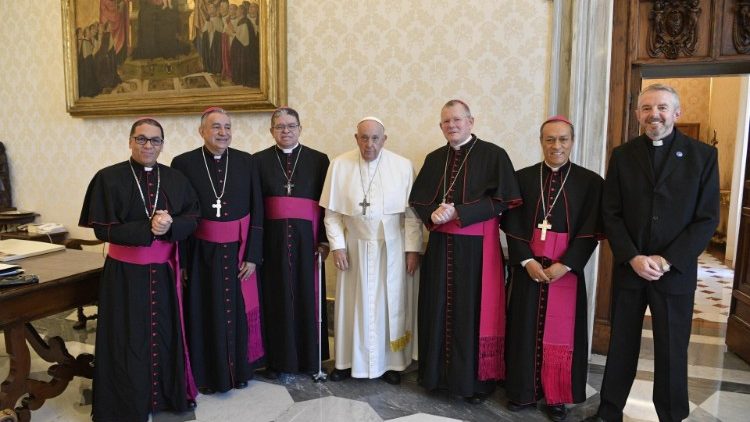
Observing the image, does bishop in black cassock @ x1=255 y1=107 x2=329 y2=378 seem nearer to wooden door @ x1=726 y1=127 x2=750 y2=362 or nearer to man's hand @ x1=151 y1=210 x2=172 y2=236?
man's hand @ x1=151 y1=210 x2=172 y2=236

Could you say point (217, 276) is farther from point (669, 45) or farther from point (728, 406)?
point (669, 45)

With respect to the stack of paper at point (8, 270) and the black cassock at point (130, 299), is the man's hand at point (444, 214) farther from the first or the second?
the stack of paper at point (8, 270)

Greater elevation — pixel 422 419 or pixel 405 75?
pixel 405 75

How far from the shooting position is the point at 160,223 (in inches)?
104

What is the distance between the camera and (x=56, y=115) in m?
5.54

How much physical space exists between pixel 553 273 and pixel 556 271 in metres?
0.02

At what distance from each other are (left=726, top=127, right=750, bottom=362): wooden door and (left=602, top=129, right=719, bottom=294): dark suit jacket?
1.76 m

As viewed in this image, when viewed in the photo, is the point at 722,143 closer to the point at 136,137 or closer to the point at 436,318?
the point at 436,318

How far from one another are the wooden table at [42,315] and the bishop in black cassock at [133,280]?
0.23 metres

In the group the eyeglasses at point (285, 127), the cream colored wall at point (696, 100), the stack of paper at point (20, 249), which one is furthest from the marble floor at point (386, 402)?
the cream colored wall at point (696, 100)

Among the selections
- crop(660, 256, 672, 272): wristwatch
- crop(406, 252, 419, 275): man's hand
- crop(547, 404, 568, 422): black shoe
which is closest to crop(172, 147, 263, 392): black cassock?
crop(406, 252, 419, 275): man's hand

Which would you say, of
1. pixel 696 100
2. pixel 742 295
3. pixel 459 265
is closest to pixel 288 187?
pixel 459 265

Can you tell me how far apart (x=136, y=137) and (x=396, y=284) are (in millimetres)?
1711

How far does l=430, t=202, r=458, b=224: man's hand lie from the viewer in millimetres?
2918
